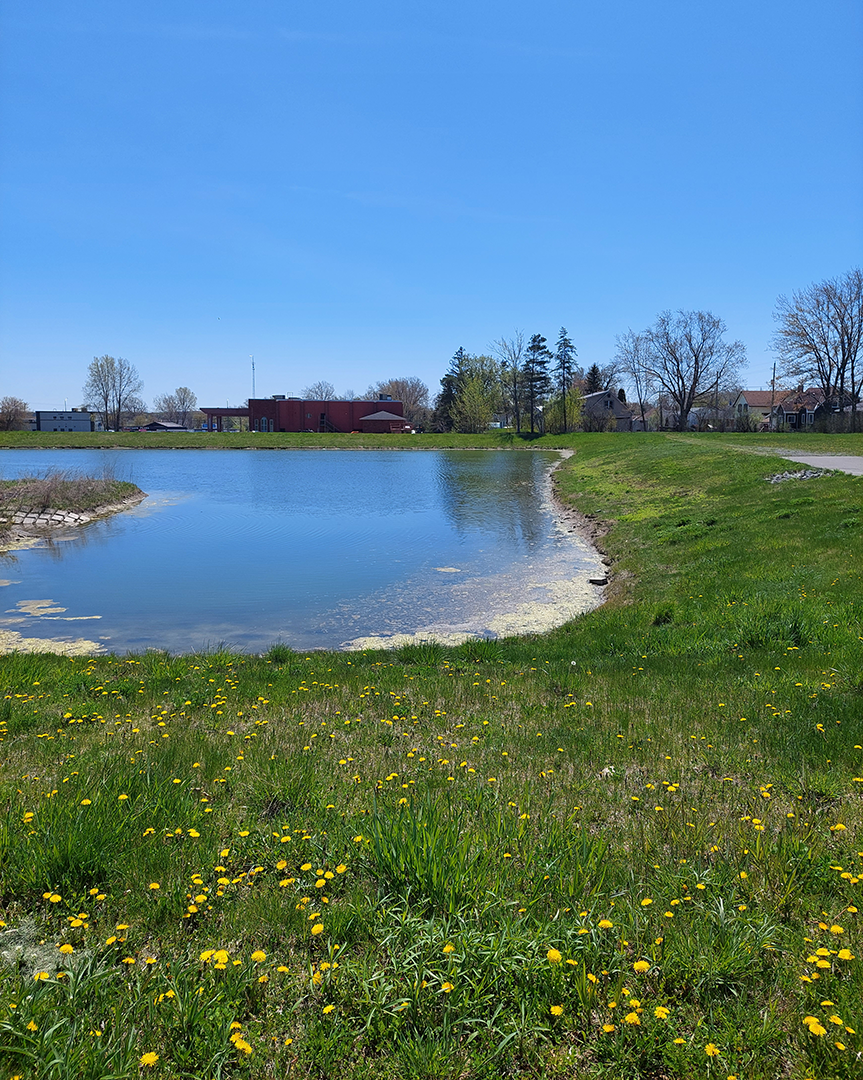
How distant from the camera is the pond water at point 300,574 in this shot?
43.6 ft

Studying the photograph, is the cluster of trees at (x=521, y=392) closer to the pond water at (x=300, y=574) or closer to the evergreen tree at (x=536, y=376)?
the evergreen tree at (x=536, y=376)

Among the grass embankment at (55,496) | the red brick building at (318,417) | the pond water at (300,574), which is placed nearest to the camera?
the pond water at (300,574)

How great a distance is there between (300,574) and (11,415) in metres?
123

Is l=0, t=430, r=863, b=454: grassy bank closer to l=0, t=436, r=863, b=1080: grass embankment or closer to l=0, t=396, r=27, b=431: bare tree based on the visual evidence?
l=0, t=396, r=27, b=431: bare tree

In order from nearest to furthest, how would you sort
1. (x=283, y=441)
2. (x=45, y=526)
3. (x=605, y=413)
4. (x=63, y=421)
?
(x=45, y=526) < (x=283, y=441) < (x=605, y=413) < (x=63, y=421)

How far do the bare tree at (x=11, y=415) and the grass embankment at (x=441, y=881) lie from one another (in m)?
131

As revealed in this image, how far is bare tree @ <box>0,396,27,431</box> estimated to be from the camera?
4614 inches

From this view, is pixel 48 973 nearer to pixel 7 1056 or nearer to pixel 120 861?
pixel 7 1056

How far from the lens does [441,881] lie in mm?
3635

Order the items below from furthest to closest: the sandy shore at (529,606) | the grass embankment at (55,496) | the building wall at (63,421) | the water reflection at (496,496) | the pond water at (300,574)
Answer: the building wall at (63,421), the grass embankment at (55,496), the water reflection at (496,496), the pond water at (300,574), the sandy shore at (529,606)

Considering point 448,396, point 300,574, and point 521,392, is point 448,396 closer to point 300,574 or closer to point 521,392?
point 521,392

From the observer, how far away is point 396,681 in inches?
333

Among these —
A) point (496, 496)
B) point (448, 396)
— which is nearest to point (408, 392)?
point (448, 396)

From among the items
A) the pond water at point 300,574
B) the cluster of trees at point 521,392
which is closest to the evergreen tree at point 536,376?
the cluster of trees at point 521,392
